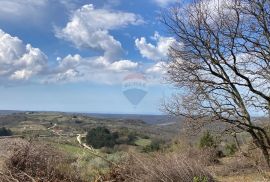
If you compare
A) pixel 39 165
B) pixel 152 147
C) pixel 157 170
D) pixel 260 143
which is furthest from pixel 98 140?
pixel 157 170

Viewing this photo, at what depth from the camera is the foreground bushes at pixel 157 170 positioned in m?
9.53

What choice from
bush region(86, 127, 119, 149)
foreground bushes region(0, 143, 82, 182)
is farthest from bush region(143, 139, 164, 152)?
bush region(86, 127, 119, 149)

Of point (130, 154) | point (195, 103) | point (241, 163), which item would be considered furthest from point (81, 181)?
point (241, 163)

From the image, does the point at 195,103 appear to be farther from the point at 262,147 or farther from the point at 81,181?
the point at 81,181

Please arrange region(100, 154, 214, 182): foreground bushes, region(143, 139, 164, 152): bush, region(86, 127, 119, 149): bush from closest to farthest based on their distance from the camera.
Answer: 1. region(100, 154, 214, 182): foreground bushes
2. region(143, 139, 164, 152): bush
3. region(86, 127, 119, 149): bush

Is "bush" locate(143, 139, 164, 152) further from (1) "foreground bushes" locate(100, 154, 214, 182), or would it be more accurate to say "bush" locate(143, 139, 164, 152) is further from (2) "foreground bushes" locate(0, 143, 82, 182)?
(2) "foreground bushes" locate(0, 143, 82, 182)

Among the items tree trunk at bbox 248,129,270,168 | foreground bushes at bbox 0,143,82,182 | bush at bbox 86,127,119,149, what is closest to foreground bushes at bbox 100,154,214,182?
foreground bushes at bbox 0,143,82,182

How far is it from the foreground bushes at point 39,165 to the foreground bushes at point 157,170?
0.93 meters

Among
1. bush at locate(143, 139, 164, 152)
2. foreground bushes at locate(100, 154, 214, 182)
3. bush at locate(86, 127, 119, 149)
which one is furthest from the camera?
bush at locate(86, 127, 119, 149)

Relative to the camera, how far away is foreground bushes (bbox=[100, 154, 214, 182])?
9531 millimetres

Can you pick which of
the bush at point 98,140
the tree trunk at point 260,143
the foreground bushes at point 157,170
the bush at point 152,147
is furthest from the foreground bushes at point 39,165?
the bush at point 98,140

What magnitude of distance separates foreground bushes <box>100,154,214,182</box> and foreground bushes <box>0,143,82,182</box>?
0.93 meters

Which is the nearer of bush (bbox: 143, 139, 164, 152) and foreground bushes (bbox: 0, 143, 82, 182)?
foreground bushes (bbox: 0, 143, 82, 182)

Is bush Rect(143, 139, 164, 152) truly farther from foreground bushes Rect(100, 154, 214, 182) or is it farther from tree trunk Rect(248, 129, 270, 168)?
tree trunk Rect(248, 129, 270, 168)
